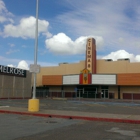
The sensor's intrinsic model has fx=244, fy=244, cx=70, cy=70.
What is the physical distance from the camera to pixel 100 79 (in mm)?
54781

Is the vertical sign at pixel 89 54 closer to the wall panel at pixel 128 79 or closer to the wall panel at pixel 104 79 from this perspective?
the wall panel at pixel 104 79

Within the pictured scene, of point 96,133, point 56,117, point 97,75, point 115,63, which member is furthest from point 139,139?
point 115,63

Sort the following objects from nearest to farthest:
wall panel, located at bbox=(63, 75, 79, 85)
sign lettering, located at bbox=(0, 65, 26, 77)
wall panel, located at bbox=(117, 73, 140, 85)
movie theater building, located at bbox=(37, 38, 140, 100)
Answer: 1. sign lettering, located at bbox=(0, 65, 26, 77)
2. wall panel, located at bbox=(117, 73, 140, 85)
3. movie theater building, located at bbox=(37, 38, 140, 100)
4. wall panel, located at bbox=(63, 75, 79, 85)

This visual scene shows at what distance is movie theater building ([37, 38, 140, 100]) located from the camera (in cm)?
5375

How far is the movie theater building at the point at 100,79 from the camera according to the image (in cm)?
5375

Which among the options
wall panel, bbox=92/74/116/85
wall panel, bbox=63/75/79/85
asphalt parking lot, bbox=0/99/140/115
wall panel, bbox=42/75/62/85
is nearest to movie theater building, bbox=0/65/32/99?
wall panel, bbox=42/75/62/85

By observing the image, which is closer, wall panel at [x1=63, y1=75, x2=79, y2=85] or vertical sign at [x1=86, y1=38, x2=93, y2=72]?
vertical sign at [x1=86, y1=38, x2=93, y2=72]

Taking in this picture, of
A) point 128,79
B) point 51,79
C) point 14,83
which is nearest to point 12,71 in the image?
point 14,83

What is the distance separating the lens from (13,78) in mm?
48250

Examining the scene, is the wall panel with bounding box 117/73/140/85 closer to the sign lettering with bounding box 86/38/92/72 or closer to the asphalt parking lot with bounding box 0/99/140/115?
the sign lettering with bounding box 86/38/92/72

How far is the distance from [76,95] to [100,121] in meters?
43.8

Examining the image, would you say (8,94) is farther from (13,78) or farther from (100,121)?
(100,121)

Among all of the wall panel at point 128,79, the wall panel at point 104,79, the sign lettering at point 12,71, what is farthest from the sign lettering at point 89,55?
the sign lettering at point 12,71

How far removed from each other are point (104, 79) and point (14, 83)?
1967 cm
